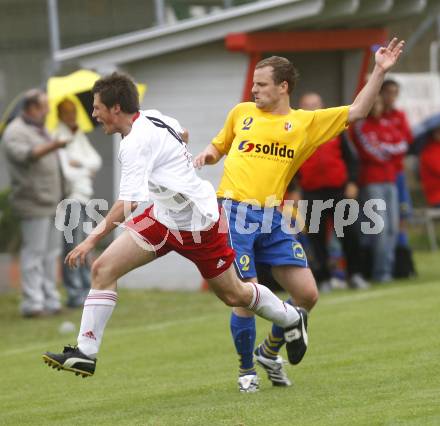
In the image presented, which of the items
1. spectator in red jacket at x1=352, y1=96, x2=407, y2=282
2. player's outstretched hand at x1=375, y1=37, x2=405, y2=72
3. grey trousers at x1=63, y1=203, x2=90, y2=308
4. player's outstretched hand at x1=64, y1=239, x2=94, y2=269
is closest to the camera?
player's outstretched hand at x1=64, y1=239, x2=94, y2=269

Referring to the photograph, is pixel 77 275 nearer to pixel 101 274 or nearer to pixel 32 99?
pixel 32 99

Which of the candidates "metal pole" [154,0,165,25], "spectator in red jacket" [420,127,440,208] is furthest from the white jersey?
"spectator in red jacket" [420,127,440,208]

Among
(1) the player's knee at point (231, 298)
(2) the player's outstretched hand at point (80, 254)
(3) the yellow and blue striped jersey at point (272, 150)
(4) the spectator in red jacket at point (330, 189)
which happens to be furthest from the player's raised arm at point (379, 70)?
(4) the spectator in red jacket at point (330, 189)

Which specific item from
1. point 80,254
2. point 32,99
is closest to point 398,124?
point 32,99

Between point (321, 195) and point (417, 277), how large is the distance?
6.38ft

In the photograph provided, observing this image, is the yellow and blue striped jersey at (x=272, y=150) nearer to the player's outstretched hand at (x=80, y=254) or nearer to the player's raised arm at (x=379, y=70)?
the player's raised arm at (x=379, y=70)

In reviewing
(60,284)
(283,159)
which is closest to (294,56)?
(60,284)

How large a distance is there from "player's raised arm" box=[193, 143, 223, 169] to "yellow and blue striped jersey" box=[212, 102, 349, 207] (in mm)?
109

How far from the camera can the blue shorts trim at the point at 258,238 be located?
7.60 m

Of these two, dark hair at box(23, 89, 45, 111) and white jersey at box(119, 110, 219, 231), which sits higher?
dark hair at box(23, 89, 45, 111)

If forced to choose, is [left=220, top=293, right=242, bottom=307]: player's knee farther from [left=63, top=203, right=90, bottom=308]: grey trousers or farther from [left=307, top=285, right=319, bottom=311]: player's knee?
[left=63, top=203, right=90, bottom=308]: grey trousers

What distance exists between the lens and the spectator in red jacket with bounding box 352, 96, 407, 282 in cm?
1468

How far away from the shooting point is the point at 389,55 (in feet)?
25.0

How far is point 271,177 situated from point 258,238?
0.40 meters
